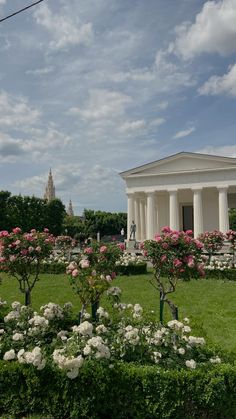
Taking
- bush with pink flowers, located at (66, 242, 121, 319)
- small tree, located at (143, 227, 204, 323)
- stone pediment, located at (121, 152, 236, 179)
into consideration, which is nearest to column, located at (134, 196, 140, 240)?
stone pediment, located at (121, 152, 236, 179)

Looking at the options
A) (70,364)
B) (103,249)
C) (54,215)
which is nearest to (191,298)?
(103,249)

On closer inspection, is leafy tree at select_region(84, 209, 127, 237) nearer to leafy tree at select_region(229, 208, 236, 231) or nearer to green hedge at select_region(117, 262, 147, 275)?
leafy tree at select_region(229, 208, 236, 231)

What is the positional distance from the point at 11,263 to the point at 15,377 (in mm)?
5396

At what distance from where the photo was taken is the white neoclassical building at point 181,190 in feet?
137

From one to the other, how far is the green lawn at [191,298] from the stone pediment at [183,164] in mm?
26133

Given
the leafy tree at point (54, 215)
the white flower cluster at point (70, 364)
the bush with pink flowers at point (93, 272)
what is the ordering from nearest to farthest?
the white flower cluster at point (70, 364) < the bush with pink flowers at point (93, 272) < the leafy tree at point (54, 215)

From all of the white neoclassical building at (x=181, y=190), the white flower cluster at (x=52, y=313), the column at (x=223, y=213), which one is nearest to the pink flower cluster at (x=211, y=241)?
the white flower cluster at (x=52, y=313)

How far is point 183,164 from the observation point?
44.5 meters

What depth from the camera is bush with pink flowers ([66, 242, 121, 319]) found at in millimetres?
7410

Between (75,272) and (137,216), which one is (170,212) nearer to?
(137,216)

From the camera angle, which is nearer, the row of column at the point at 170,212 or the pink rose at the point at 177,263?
the pink rose at the point at 177,263

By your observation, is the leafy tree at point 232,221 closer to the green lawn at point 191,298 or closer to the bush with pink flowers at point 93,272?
the green lawn at point 191,298

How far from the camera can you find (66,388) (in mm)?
4859

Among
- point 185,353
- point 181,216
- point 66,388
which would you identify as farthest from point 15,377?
point 181,216
